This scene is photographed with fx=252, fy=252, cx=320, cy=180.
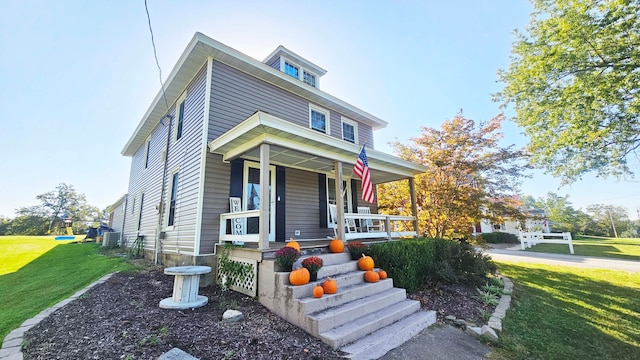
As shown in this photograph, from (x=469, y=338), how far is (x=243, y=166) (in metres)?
5.74

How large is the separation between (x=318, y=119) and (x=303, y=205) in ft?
10.7

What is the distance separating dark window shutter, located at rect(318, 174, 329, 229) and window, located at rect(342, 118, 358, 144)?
234 cm

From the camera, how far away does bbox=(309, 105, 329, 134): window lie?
878 cm

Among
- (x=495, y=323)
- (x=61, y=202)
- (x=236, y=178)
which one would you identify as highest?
(x=61, y=202)

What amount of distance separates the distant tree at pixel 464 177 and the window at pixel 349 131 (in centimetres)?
252

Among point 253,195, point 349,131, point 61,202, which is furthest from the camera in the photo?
point 61,202

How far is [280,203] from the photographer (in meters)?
7.16

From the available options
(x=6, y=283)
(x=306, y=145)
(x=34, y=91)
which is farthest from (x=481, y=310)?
(x=34, y=91)

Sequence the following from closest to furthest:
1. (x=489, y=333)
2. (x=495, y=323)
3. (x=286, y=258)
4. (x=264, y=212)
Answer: (x=489, y=333), (x=286, y=258), (x=495, y=323), (x=264, y=212)

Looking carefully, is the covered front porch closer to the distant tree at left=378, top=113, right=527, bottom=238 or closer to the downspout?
the distant tree at left=378, top=113, right=527, bottom=238

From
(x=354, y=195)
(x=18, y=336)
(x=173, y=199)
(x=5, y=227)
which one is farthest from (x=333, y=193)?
(x=5, y=227)

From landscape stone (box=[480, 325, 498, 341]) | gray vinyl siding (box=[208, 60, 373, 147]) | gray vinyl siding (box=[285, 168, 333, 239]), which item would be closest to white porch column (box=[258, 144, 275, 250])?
gray vinyl siding (box=[208, 60, 373, 147])

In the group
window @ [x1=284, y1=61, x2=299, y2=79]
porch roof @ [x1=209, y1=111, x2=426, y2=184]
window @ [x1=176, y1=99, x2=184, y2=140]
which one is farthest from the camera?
window @ [x1=284, y1=61, x2=299, y2=79]

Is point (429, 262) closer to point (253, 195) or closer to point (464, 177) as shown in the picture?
point (253, 195)
